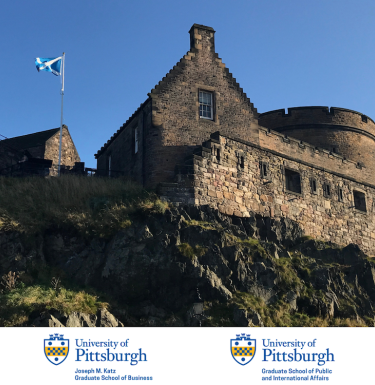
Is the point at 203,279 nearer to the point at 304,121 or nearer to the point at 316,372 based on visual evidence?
the point at 316,372

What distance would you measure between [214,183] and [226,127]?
3.46m

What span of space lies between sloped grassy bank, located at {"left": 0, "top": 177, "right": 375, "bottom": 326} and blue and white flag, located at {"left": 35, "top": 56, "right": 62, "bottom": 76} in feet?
30.7

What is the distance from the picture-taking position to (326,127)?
2902 cm

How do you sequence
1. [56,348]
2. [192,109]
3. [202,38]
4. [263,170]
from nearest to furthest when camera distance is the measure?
[56,348], [192,109], [263,170], [202,38]

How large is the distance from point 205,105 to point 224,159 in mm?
3010

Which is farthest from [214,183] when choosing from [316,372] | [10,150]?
[10,150]

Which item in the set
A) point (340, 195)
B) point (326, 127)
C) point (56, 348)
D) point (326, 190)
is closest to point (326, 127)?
point (326, 127)

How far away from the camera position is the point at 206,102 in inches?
915

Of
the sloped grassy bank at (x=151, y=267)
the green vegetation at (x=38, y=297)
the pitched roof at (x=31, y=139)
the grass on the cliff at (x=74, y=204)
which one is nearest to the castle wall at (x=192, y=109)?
the grass on the cliff at (x=74, y=204)

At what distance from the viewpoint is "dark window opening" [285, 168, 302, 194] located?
2434cm

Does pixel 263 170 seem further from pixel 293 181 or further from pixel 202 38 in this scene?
pixel 202 38

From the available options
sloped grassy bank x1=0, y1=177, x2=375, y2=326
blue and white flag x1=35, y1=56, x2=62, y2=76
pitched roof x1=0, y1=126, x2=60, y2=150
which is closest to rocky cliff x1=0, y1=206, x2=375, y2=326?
sloped grassy bank x1=0, y1=177, x2=375, y2=326

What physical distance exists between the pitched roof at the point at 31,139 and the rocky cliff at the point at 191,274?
14780 millimetres

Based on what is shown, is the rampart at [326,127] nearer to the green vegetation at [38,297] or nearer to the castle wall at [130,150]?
the castle wall at [130,150]
